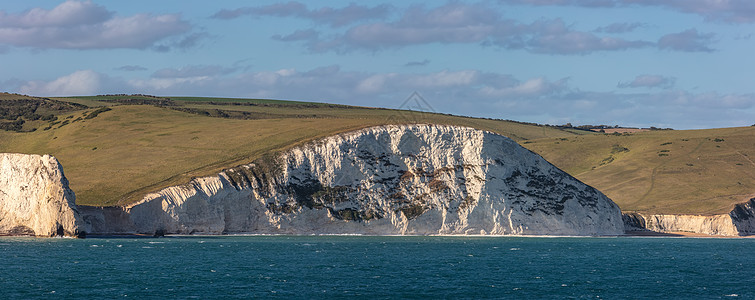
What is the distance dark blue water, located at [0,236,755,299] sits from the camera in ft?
195

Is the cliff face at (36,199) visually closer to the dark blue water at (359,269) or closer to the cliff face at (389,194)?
the dark blue water at (359,269)

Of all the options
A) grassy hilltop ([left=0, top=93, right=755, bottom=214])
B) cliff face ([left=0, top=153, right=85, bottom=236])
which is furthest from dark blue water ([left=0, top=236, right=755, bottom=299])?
grassy hilltop ([left=0, top=93, right=755, bottom=214])

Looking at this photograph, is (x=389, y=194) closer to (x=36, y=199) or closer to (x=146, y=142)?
(x=36, y=199)


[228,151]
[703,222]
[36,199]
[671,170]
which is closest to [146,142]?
[228,151]

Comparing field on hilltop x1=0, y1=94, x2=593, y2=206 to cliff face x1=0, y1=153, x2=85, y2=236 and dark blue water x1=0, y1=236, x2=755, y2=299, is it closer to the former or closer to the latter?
cliff face x1=0, y1=153, x2=85, y2=236

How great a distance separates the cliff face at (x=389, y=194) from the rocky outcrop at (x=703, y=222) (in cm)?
1406

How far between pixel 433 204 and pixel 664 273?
4171 cm

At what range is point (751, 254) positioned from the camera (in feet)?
315

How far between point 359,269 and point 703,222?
8001 cm

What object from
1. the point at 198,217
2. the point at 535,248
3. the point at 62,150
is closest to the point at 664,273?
the point at 535,248

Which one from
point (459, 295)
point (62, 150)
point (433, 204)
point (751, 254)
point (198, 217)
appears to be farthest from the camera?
point (62, 150)

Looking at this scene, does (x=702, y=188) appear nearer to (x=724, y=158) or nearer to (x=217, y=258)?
(x=724, y=158)

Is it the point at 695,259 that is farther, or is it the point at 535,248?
the point at 535,248

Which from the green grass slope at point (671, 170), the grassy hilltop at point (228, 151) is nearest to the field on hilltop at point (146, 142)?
the grassy hilltop at point (228, 151)
